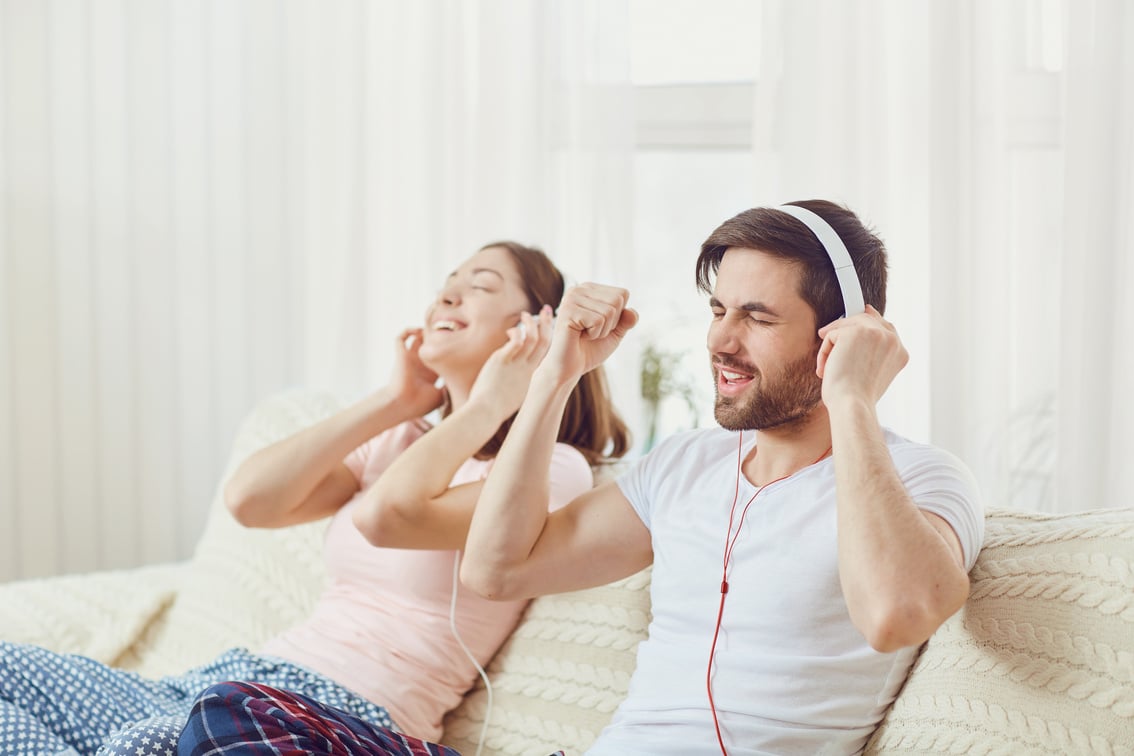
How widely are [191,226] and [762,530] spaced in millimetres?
2064

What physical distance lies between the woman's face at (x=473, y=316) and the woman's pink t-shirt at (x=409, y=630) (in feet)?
0.59

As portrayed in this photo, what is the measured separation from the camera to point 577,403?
195 cm

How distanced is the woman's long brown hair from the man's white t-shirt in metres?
0.49

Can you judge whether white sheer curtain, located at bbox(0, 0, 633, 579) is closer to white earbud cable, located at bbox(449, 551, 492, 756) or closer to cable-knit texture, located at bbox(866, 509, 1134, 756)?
white earbud cable, located at bbox(449, 551, 492, 756)

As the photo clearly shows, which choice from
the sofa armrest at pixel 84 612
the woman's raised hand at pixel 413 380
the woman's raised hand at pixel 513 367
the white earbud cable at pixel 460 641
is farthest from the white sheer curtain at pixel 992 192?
the sofa armrest at pixel 84 612

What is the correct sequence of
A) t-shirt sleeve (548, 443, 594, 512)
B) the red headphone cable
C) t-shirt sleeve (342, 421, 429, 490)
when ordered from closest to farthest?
the red headphone cable < t-shirt sleeve (548, 443, 594, 512) < t-shirt sleeve (342, 421, 429, 490)

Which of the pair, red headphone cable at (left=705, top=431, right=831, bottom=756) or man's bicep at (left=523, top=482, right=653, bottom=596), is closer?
red headphone cable at (left=705, top=431, right=831, bottom=756)

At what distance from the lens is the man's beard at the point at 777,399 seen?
1384 mm

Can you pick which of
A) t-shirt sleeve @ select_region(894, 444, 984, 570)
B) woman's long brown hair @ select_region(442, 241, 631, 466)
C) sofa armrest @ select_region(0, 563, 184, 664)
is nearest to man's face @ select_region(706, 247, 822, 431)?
t-shirt sleeve @ select_region(894, 444, 984, 570)

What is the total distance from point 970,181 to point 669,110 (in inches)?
29.6

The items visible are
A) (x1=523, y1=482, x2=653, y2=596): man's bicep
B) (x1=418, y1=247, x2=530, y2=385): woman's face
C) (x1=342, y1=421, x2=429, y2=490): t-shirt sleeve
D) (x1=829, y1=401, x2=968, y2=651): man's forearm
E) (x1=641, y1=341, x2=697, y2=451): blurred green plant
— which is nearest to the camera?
(x1=829, y1=401, x2=968, y2=651): man's forearm

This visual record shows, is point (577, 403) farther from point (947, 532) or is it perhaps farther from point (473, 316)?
point (947, 532)

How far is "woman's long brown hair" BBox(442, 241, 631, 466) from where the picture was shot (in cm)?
195

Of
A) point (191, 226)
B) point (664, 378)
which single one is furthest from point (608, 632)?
point (191, 226)
